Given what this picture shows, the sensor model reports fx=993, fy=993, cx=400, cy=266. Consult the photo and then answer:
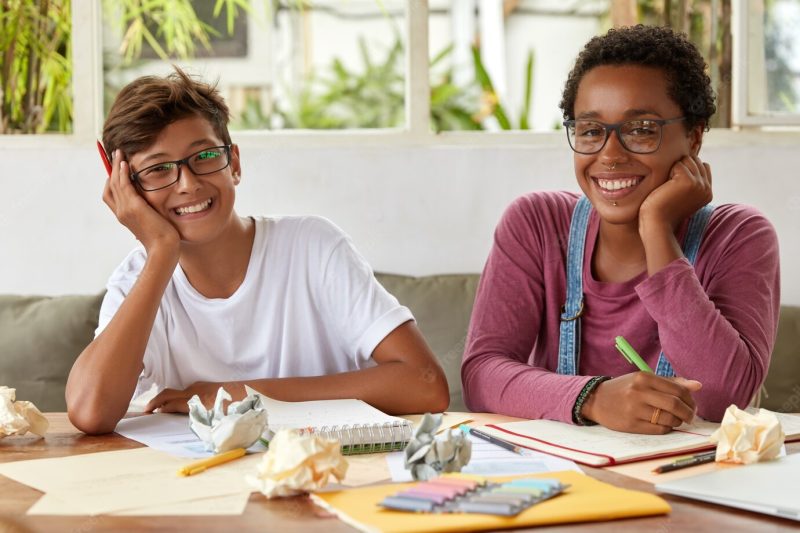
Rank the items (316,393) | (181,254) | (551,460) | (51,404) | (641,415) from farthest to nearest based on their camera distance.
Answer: (51,404) → (181,254) → (316,393) → (641,415) → (551,460)

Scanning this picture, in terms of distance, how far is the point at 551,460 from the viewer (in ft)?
4.48

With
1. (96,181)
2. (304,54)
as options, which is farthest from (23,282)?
(304,54)

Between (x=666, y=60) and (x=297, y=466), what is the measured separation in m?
1.18

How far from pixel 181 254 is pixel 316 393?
48 cm

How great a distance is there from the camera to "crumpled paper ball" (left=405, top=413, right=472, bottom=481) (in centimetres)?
123

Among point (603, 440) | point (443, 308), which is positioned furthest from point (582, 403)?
point (443, 308)

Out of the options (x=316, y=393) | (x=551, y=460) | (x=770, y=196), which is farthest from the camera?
(x=770, y=196)

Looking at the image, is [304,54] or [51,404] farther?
[304,54]

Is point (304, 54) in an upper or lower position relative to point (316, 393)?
upper

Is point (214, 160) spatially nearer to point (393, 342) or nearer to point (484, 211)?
point (393, 342)

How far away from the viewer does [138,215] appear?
1.91 metres

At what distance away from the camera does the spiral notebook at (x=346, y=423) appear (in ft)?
4.64

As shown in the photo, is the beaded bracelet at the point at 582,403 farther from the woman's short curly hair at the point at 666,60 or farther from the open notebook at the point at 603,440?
the woman's short curly hair at the point at 666,60

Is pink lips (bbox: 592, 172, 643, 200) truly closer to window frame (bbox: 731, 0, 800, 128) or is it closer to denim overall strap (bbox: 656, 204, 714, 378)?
denim overall strap (bbox: 656, 204, 714, 378)
